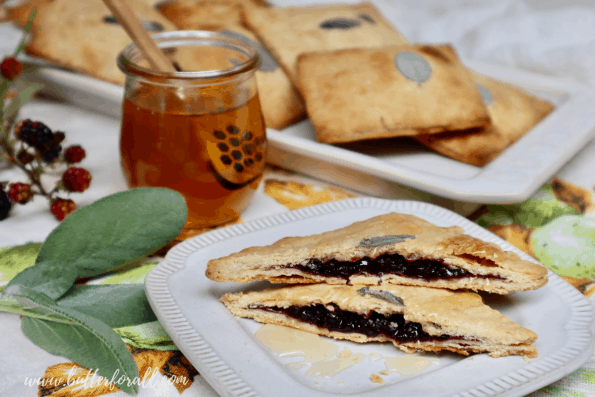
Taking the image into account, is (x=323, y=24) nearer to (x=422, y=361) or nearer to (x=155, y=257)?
(x=155, y=257)

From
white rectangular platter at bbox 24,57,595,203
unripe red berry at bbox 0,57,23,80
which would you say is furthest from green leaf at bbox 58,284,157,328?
unripe red berry at bbox 0,57,23,80

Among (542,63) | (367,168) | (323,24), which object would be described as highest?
(323,24)

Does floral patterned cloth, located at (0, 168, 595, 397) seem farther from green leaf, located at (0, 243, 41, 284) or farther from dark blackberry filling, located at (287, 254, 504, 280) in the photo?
dark blackberry filling, located at (287, 254, 504, 280)

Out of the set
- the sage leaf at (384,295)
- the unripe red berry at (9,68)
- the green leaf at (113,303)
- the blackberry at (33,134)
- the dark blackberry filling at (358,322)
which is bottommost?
the dark blackberry filling at (358,322)

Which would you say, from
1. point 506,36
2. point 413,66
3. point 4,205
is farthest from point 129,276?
point 506,36

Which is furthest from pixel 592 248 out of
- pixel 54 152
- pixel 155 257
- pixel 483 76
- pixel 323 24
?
pixel 54 152

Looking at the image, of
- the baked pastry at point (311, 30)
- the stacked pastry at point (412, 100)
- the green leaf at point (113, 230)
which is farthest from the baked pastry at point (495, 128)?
the green leaf at point (113, 230)

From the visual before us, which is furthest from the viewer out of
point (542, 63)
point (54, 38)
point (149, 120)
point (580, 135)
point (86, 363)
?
point (542, 63)

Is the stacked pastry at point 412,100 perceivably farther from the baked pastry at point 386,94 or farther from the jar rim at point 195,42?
the jar rim at point 195,42
